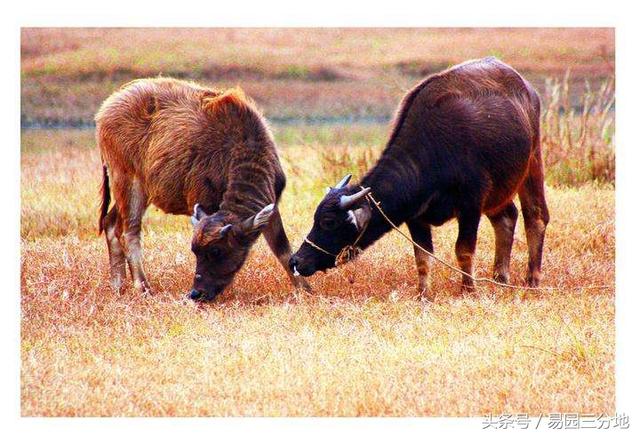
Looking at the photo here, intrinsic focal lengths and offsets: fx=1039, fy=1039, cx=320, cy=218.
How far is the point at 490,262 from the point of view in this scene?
9.51 m

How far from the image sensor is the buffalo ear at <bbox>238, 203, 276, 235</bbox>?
8.09m

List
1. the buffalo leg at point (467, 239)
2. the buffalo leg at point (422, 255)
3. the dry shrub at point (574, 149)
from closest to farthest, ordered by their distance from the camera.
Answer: the buffalo leg at point (467, 239) → the buffalo leg at point (422, 255) → the dry shrub at point (574, 149)

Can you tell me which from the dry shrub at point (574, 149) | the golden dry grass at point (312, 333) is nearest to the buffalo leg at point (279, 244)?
the golden dry grass at point (312, 333)

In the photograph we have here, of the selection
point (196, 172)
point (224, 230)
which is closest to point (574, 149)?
point (196, 172)

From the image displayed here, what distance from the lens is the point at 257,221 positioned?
8.12m

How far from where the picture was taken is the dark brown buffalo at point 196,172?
828 centimetres

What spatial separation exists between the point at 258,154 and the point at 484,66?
2041mm

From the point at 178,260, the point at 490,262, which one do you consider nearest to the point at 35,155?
the point at 178,260

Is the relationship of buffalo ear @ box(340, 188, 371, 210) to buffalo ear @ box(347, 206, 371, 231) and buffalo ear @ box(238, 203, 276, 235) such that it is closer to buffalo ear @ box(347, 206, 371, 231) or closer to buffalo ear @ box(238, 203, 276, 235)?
buffalo ear @ box(347, 206, 371, 231)

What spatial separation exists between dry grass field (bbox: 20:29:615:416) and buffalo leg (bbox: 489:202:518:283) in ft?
1.13

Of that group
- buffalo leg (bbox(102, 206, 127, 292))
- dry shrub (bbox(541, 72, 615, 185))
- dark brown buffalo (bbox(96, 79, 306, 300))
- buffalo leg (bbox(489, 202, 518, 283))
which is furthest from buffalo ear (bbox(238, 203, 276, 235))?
dry shrub (bbox(541, 72, 615, 185))

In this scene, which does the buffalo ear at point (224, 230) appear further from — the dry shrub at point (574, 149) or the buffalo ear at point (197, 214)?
the dry shrub at point (574, 149)

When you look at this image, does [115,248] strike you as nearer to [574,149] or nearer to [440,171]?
[440,171]

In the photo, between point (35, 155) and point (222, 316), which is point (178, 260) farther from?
point (35, 155)
